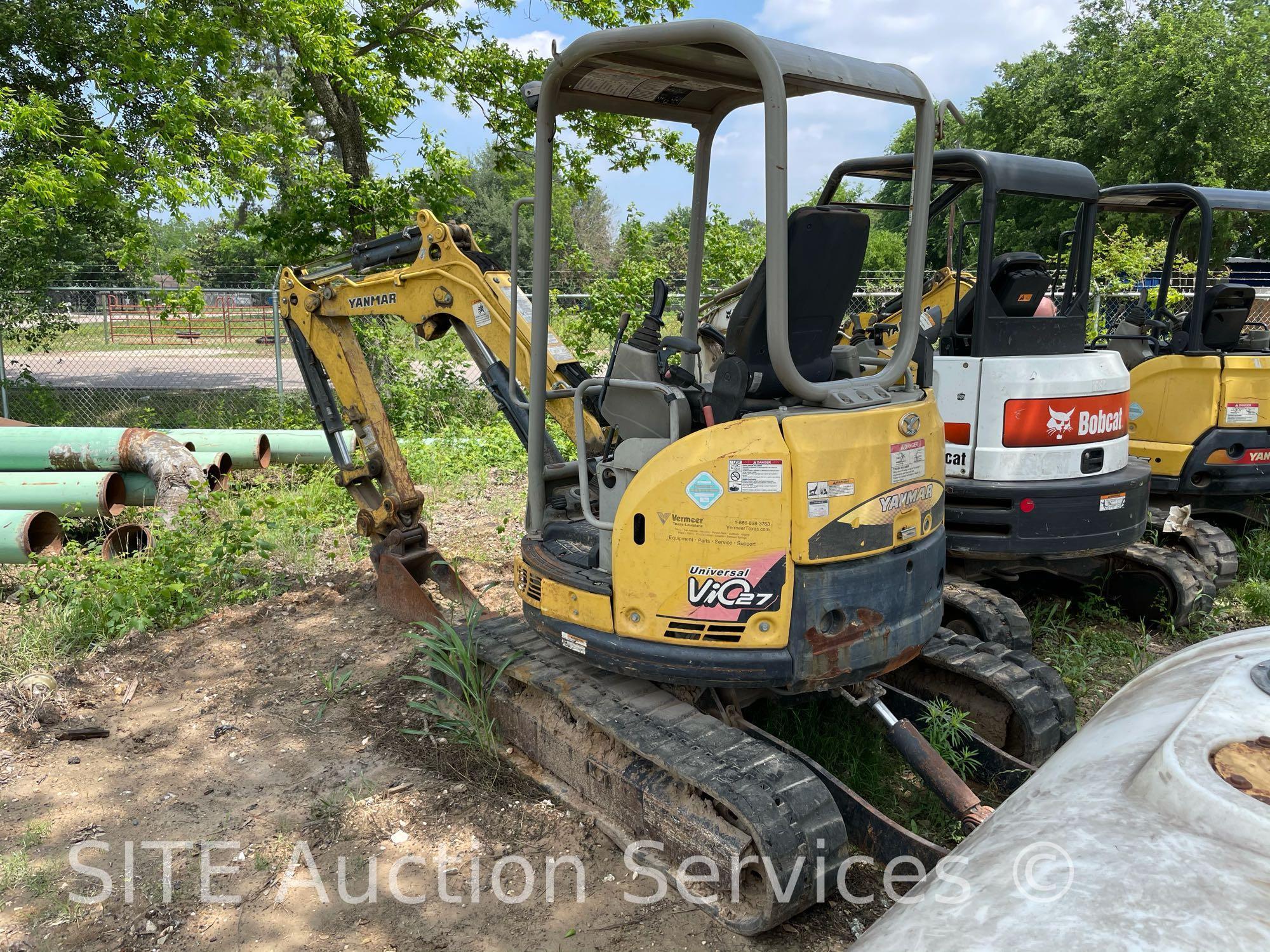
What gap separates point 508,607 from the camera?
20.5 ft

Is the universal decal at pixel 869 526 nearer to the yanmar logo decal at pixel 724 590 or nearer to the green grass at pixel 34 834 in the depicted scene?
the yanmar logo decal at pixel 724 590

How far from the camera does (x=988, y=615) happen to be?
504 cm

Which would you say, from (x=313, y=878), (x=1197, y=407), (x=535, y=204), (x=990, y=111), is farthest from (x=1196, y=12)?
(x=313, y=878)

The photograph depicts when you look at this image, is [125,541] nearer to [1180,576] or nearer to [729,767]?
[729,767]

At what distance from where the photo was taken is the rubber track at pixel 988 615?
198 inches

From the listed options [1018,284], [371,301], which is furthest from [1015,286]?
[371,301]

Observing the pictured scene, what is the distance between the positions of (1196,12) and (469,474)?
2834 centimetres

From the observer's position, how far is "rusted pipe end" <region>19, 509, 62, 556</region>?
659cm

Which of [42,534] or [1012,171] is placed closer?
[1012,171]

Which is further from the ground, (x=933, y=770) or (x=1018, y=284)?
(x=1018, y=284)

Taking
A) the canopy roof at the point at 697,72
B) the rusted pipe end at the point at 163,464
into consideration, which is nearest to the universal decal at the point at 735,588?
the canopy roof at the point at 697,72

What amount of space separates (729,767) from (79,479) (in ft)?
20.6

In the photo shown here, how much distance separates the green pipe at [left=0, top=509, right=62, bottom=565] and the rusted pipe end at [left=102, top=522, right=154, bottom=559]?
0.33 m

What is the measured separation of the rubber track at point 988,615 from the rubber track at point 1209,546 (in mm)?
2060
